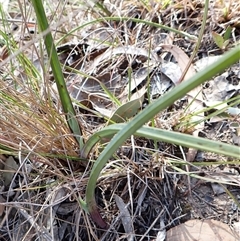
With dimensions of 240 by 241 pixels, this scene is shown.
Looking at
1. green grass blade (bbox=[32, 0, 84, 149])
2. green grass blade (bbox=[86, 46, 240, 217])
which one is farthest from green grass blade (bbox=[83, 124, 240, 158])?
green grass blade (bbox=[32, 0, 84, 149])

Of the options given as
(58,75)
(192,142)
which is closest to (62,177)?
(58,75)

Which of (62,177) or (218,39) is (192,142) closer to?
(62,177)

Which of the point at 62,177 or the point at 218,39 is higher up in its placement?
the point at 218,39

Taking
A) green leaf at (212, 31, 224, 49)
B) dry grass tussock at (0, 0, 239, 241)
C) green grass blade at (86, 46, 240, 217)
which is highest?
green leaf at (212, 31, 224, 49)

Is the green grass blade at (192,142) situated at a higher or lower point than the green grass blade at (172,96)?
lower

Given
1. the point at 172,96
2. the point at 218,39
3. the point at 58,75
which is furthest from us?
the point at 218,39

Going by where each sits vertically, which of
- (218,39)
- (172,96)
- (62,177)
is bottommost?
(62,177)

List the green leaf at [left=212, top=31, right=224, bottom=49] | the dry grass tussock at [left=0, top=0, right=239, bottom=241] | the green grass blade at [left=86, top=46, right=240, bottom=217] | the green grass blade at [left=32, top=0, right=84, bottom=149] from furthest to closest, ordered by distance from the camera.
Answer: the green leaf at [left=212, top=31, right=224, bottom=49]
the dry grass tussock at [left=0, top=0, right=239, bottom=241]
the green grass blade at [left=32, top=0, right=84, bottom=149]
the green grass blade at [left=86, top=46, right=240, bottom=217]

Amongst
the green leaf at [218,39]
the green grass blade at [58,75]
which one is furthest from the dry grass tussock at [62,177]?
the green leaf at [218,39]

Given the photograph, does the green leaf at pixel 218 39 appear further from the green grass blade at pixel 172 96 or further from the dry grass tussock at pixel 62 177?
the green grass blade at pixel 172 96

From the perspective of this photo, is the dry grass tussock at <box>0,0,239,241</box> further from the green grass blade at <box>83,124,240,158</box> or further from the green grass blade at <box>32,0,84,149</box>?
the green grass blade at <box>83,124,240,158</box>

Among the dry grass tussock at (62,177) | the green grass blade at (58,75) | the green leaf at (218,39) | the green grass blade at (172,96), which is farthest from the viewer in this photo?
the green leaf at (218,39)

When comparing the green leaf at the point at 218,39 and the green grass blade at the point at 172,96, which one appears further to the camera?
the green leaf at the point at 218,39
